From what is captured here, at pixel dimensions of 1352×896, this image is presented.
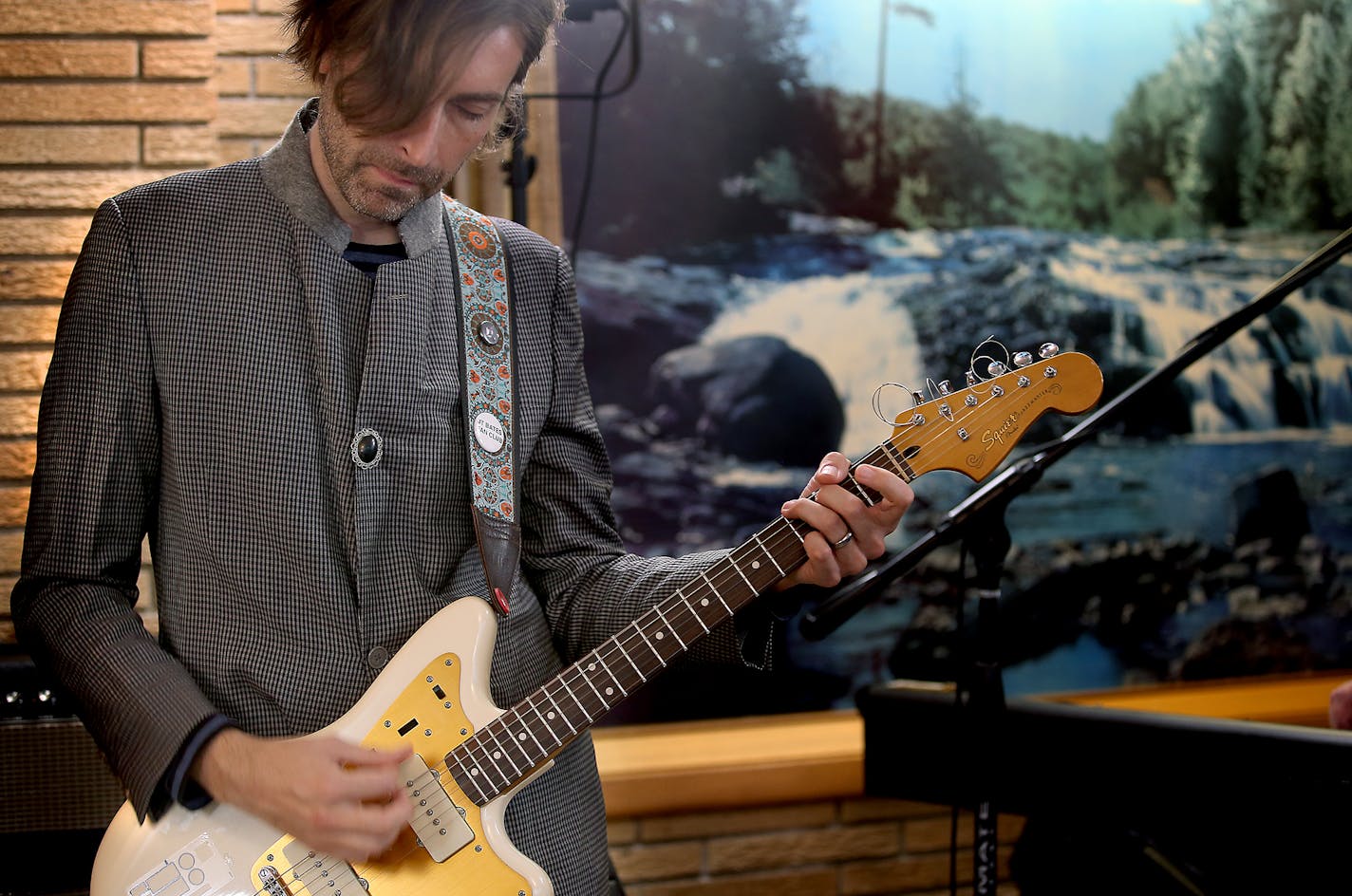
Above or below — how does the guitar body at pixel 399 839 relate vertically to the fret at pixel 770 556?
below

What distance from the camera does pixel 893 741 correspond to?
86.7 inches

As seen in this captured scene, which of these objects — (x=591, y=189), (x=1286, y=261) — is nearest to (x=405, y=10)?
(x=591, y=189)

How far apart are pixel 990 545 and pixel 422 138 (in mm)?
926

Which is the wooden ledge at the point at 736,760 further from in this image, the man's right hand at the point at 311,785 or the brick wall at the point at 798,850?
the man's right hand at the point at 311,785

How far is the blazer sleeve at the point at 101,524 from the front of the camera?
1212 millimetres

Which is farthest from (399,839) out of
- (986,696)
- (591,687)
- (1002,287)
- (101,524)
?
(1002,287)

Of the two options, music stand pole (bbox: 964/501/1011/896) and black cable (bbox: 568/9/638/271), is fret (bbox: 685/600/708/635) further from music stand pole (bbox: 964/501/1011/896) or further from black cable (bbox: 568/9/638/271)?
black cable (bbox: 568/9/638/271)

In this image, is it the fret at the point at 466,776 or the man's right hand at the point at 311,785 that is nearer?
the man's right hand at the point at 311,785

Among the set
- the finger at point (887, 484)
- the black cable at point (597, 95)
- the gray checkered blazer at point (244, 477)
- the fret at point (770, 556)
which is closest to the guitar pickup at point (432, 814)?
the gray checkered blazer at point (244, 477)

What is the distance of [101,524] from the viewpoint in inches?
49.8

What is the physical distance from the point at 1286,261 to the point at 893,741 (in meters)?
1.71

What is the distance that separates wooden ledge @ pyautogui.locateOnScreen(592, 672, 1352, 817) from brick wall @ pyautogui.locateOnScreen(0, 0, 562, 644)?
3.66 ft

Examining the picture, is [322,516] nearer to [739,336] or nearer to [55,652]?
[55,652]

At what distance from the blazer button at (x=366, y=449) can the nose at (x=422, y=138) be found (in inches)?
12.7
